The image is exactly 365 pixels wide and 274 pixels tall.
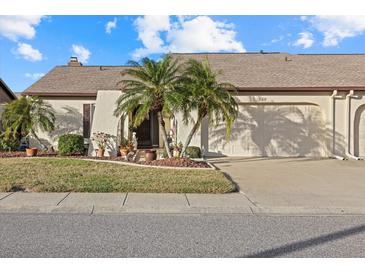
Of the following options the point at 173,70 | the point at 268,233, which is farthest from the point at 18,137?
the point at 268,233

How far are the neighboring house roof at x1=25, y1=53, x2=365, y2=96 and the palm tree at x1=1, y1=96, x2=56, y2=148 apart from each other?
1.80 m

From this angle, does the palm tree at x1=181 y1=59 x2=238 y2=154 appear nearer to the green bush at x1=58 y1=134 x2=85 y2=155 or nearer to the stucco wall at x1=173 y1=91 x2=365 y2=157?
the stucco wall at x1=173 y1=91 x2=365 y2=157

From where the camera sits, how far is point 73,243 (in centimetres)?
405

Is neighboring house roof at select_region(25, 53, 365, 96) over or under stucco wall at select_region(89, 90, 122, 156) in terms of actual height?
over

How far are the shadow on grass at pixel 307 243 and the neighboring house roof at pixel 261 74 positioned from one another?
32.7 ft

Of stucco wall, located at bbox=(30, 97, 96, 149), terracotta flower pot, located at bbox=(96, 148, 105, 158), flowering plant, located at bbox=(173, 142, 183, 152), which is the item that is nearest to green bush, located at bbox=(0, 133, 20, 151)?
stucco wall, located at bbox=(30, 97, 96, 149)

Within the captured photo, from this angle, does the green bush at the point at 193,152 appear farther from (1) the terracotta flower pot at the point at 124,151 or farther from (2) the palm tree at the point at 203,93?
(1) the terracotta flower pot at the point at 124,151

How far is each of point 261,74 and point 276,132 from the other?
11.3 ft

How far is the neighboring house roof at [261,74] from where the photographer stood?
1463 cm

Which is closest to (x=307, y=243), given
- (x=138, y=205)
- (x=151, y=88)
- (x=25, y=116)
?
(x=138, y=205)

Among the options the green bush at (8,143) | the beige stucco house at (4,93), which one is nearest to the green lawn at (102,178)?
the green bush at (8,143)

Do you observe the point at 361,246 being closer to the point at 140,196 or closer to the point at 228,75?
the point at 140,196

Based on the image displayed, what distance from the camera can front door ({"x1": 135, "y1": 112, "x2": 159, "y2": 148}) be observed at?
59.6 feet

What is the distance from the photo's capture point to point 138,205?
588 cm
